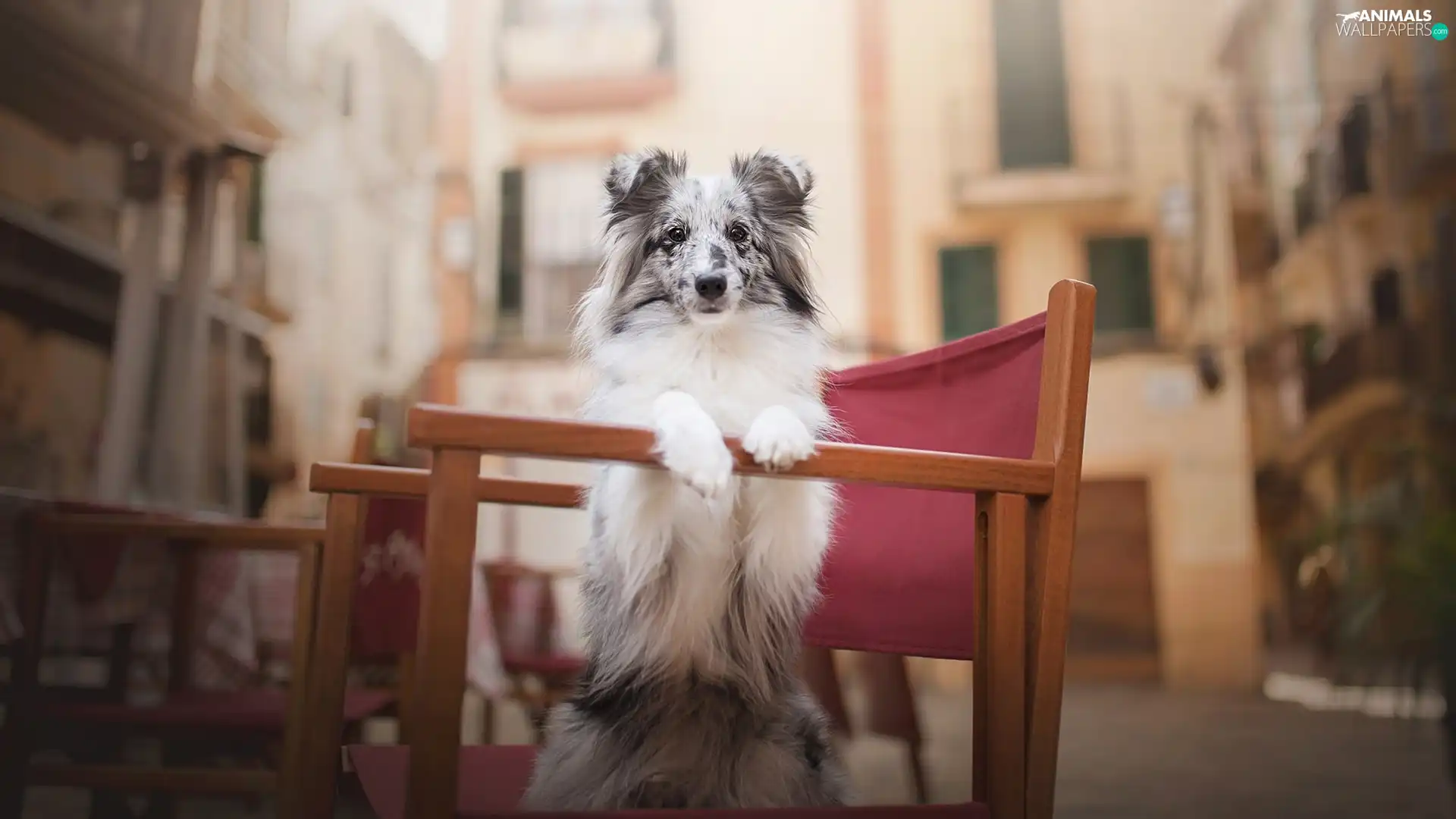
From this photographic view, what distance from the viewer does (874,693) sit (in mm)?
3273

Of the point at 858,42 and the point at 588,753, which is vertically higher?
the point at 858,42

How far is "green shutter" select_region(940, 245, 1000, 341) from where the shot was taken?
5.32 meters

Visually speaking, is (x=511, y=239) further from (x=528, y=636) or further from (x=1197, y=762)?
(x=1197, y=762)

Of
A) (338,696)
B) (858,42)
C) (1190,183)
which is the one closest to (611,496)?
(338,696)

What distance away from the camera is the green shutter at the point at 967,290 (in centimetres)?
532

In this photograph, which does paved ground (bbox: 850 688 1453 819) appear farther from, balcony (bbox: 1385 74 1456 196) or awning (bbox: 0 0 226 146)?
awning (bbox: 0 0 226 146)

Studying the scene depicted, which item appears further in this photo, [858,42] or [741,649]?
[858,42]

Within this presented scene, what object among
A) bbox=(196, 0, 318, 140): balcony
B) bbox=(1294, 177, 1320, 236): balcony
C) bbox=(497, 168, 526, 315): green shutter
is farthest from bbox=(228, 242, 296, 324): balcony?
bbox=(1294, 177, 1320, 236): balcony

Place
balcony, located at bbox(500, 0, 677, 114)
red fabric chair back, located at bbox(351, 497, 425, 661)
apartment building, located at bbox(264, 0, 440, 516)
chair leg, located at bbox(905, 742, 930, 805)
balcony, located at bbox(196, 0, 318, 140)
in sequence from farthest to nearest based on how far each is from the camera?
1. balcony, located at bbox(500, 0, 677, 114)
2. apartment building, located at bbox(264, 0, 440, 516)
3. balcony, located at bbox(196, 0, 318, 140)
4. chair leg, located at bbox(905, 742, 930, 805)
5. red fabric chair back, located at bbox(351, 497, 425, 661)

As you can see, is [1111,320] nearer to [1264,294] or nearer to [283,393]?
[1264,294]

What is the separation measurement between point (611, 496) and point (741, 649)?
0.95 ft

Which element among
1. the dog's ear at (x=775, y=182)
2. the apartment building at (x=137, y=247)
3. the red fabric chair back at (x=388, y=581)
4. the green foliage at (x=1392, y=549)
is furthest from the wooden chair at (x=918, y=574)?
the green foliage at (x=1392, y=549)

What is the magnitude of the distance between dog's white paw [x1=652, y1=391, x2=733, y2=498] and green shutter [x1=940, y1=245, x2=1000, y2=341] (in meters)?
4.31

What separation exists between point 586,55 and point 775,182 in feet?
13.1
